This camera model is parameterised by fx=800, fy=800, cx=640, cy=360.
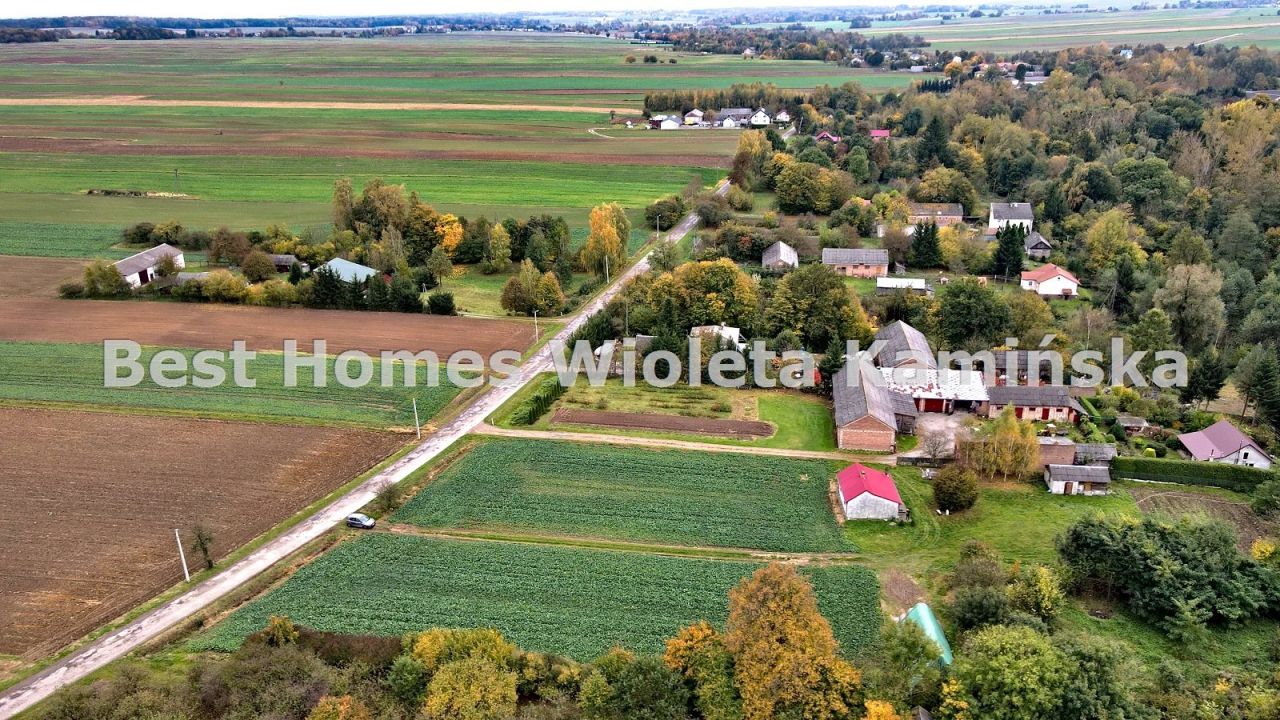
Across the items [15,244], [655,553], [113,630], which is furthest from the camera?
[15,244]

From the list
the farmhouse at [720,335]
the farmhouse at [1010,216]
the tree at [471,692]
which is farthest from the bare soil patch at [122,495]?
the farmhouse at [1010,216]

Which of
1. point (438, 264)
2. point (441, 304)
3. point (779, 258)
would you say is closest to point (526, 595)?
point (441, 304)

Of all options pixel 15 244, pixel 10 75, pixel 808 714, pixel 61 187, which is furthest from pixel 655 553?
pixel 10 75

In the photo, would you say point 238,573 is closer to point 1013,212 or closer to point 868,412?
point 868,412

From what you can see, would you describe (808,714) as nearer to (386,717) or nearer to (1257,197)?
(386,717)

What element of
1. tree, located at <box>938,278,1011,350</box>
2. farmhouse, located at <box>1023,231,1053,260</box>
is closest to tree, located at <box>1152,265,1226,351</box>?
tree, located at <box>938,278,1011,350</box>

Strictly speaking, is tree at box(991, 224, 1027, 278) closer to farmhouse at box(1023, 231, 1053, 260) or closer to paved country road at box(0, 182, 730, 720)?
farmhouse at box(1023, 231, 1053, 260)
